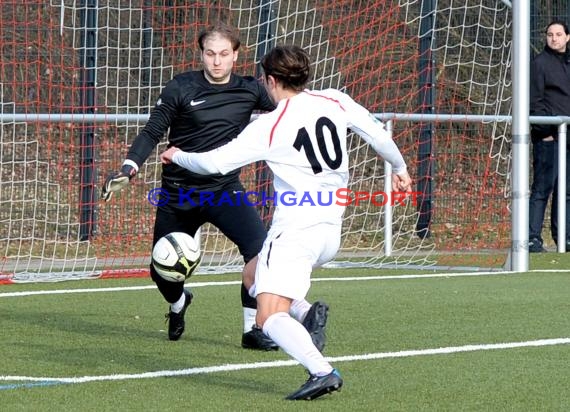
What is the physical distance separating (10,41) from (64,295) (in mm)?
3149

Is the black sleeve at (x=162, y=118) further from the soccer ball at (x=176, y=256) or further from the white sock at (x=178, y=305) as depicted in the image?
the white sock at (x=178, y=305)

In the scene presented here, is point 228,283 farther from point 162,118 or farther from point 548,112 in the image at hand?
point 548,112

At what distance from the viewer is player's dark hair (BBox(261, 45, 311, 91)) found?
6.09 meters

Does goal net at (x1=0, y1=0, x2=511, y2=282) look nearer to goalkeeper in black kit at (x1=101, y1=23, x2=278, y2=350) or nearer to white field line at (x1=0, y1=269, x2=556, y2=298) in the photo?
white field line at (x1=0, y1=269, x2=556, y2=298)

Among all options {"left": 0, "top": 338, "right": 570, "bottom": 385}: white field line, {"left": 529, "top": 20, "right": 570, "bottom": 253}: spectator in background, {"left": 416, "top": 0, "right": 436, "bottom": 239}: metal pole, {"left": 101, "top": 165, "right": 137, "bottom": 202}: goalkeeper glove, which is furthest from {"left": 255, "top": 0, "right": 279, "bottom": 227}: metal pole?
{"left": 101, "top": 165, "right": 137, "bottom": 202}: goalkeeper glove

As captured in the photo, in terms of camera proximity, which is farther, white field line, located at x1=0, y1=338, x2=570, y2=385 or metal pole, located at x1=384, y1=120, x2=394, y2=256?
metal pole, located at x1=384, y1=120, x2=394, y2=256

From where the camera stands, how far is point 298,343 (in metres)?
5.88

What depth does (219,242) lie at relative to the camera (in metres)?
13.5

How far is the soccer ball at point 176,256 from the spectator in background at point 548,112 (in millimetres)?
6487

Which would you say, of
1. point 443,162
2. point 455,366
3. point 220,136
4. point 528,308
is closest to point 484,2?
point 443,162

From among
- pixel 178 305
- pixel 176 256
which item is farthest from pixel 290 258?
pixel 178 305

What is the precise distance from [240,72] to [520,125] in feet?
12.3

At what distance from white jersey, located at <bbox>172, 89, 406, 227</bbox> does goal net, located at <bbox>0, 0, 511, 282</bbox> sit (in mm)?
5873

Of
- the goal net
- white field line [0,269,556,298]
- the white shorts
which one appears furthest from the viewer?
the goal net
